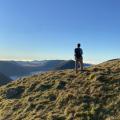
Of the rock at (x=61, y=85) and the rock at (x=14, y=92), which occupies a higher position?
the rock at (x=61, y=85)

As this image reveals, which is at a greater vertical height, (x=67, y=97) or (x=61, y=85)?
(x=61, y=85)

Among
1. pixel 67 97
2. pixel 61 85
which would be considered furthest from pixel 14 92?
pixel 67 97

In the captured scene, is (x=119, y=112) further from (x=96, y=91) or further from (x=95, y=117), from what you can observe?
(x=96, y=91)

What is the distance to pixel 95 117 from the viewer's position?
3003cm

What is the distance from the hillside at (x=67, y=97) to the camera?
31.2m

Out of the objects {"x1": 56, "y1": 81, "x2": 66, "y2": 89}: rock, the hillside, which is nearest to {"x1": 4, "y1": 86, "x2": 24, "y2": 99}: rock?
the hillside

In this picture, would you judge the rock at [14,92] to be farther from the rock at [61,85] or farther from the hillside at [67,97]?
the rock at [61,85]

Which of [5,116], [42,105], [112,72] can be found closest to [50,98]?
[42,105]

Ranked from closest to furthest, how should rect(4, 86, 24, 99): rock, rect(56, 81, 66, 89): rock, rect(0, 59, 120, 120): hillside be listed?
rect(0, 59, 120, 120): hillside → rect(56, 81, 66, 89): rock → rect(4, 86, 24, 99): rock

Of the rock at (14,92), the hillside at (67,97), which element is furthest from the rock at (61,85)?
the rock at (14,92)

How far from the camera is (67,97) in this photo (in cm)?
3481

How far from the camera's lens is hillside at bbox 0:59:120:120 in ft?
103

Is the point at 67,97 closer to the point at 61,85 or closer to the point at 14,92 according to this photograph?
the point at 61,85

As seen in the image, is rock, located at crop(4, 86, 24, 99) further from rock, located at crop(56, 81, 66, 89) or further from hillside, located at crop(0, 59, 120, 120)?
rock, located at crop(56, 81, 66, 89)
